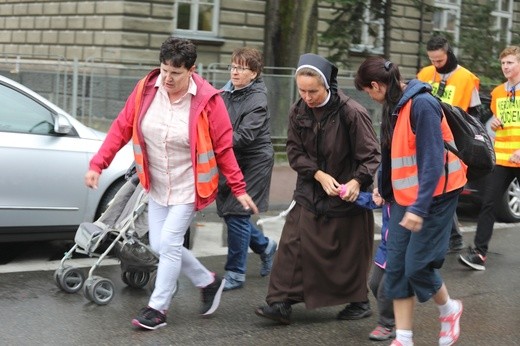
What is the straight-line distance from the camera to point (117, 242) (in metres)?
6.95

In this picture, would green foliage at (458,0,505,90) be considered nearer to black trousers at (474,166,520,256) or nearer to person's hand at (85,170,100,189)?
black trousers at (474,166,520,256)

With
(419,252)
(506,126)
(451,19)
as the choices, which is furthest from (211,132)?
(451,19)

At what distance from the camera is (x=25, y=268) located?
7.93 m

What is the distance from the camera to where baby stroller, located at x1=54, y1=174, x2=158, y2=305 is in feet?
22.4

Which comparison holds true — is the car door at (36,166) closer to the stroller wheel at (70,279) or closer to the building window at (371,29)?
the stroller wheel at (70,279)

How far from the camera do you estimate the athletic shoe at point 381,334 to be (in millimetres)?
6227

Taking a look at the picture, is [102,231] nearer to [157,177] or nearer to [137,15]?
[157,177]

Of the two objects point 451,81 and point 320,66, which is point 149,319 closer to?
point 320,66

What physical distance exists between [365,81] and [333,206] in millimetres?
1029

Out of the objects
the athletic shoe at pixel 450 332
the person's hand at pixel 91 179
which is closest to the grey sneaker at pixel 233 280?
the person's hand at pixel 91 179

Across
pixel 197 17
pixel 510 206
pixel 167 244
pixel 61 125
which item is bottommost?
pixel 510 206

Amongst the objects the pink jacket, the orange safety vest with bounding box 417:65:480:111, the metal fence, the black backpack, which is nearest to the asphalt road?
the pink jacket

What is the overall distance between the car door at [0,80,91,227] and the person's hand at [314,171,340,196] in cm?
255

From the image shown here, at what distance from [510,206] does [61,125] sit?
5.61 meters
